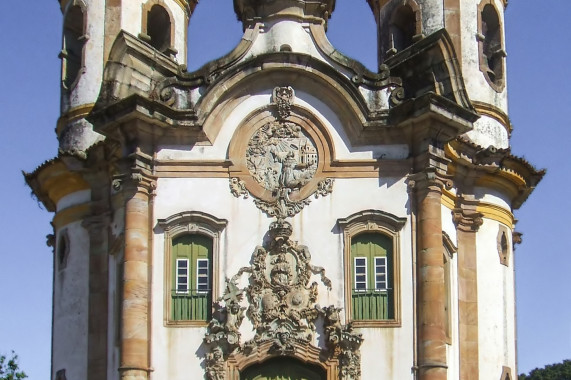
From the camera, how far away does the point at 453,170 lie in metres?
27.5

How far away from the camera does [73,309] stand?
28.1 metres

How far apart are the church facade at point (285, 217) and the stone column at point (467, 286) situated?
4cm

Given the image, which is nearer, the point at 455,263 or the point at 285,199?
the point at 285,199

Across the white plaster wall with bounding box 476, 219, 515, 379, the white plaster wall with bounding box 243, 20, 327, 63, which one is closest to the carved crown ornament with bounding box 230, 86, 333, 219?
the white plaster wall with bounding box 243, 20, 327, 63

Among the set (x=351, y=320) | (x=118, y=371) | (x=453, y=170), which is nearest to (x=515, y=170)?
(x=453, y=170)

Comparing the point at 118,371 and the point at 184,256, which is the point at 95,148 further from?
the point at 118,371

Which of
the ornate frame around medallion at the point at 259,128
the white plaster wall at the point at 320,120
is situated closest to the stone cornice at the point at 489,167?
the white plaster wall at the point at 320,120

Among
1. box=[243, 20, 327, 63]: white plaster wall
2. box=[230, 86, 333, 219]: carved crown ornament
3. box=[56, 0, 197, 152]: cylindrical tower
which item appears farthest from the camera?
box=[56, 0, 197, 152]: cylindrical tower

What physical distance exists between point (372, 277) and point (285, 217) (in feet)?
7.32

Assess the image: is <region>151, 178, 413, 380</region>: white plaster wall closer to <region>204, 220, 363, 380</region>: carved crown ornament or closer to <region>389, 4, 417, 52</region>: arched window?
<region>204, 220, 363, 380</region>: carved crown ornament

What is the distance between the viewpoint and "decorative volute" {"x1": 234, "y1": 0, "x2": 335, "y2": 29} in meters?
26.8

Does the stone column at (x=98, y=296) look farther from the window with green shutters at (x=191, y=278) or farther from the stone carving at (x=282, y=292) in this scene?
the stone carving at (x=282, y=292)

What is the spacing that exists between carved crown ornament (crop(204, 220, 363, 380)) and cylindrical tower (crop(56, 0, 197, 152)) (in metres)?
6.34

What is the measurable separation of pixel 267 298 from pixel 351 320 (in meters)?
1.80
